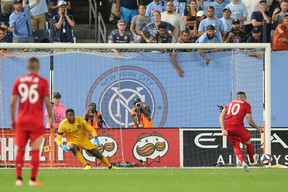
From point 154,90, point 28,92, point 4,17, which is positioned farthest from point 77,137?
point 28,92

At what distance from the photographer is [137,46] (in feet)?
89.0

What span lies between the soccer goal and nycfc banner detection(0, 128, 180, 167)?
0.03 metres

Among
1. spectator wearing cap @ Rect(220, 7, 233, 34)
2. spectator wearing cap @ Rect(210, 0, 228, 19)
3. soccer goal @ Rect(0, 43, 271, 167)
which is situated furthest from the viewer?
spectator wearing cap @ Rect(210, 0, 228, 19)

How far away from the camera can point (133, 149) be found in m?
28.2

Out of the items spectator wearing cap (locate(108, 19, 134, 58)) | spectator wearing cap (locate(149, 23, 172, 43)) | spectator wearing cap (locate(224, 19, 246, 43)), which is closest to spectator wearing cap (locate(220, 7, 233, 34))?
spectator wearing cap (locate(224, 19, 246, 43))

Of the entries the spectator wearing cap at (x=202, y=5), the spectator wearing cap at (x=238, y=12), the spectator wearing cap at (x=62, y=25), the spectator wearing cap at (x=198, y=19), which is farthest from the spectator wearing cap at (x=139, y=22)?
the spectator wearing cap at (x=238, y=12)

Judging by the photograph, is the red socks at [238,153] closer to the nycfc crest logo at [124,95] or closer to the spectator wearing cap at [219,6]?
the nycfc crest logo at [124,95]

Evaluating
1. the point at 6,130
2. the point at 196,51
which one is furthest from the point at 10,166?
the point at 196,51

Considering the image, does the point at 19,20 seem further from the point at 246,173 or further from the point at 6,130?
the point at 246,173

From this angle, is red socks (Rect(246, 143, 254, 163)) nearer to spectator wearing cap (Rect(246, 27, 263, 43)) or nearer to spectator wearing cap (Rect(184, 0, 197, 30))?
spectator wearing cap (Rect(246, 27, 263, 43))

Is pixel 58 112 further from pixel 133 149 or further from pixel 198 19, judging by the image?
pixel 198 19

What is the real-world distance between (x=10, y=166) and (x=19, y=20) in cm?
411

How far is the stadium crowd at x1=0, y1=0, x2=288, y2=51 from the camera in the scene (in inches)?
1126

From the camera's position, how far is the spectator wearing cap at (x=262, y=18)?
95.2 feet
